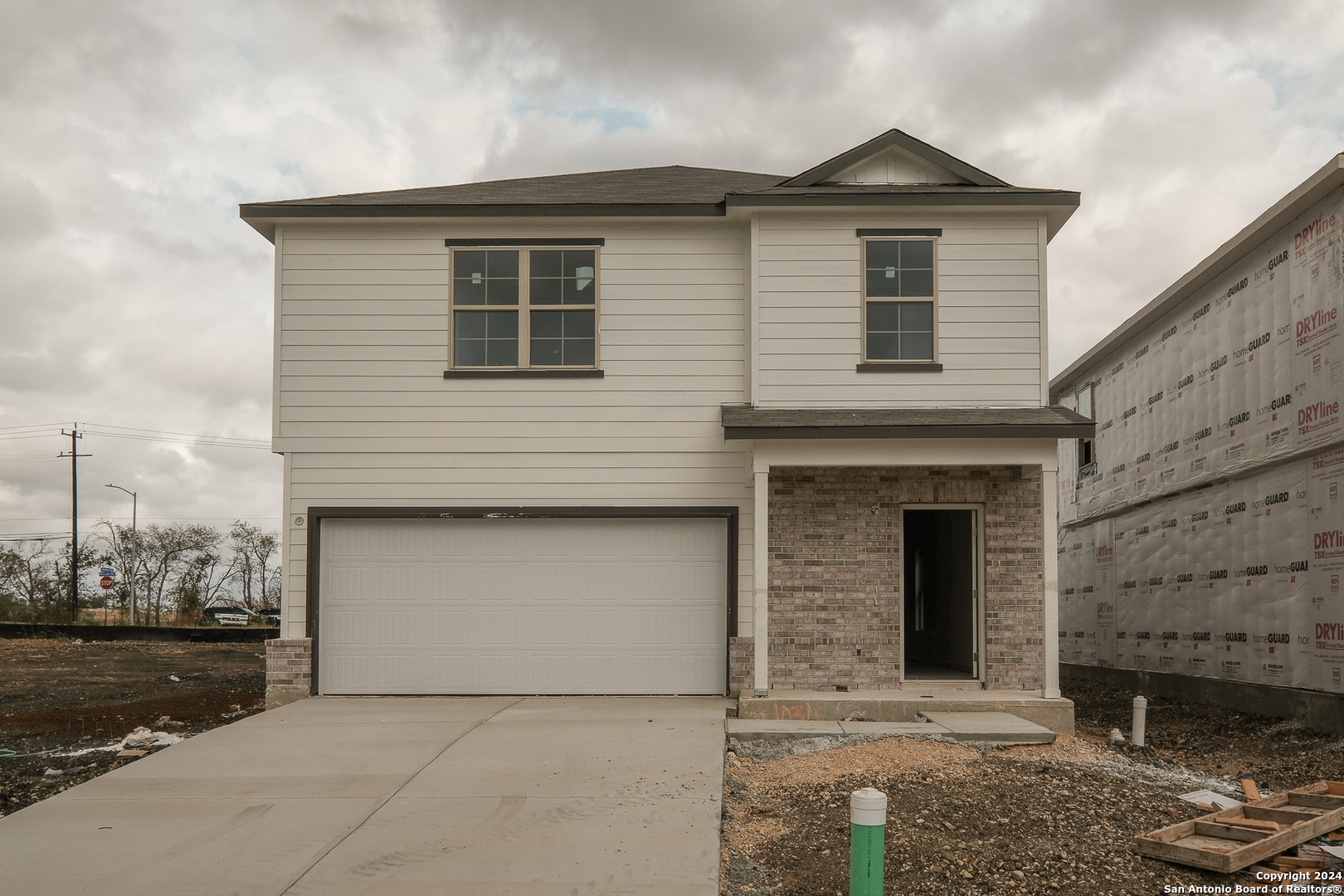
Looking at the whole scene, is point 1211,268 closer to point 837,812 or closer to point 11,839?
point 837,812

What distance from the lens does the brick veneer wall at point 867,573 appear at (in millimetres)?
11391

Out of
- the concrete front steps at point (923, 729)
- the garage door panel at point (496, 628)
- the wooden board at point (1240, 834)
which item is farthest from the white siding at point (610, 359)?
the wooden board at point (1240, 834)

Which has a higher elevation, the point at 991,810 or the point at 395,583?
the point at 395,583

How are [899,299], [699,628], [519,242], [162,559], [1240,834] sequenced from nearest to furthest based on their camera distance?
[1240,834]
[899,299]
[699,628]
[519,242]
[162,559]

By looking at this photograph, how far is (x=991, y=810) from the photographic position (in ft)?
22.9

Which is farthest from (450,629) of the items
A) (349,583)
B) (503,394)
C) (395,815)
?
(395,815)

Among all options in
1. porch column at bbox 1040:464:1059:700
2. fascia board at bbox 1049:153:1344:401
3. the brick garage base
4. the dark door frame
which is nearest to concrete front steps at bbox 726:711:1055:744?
porch column at bbox 1040:464:1059:700

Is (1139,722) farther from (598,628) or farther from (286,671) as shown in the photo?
(286,671)

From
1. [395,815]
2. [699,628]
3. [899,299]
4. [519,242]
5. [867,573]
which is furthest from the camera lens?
[519,242]

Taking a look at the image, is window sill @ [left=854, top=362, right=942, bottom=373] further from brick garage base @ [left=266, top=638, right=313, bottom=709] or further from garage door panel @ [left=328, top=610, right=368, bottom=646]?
brick garage base @ [left=266, top=638, right=313, bottom=709]

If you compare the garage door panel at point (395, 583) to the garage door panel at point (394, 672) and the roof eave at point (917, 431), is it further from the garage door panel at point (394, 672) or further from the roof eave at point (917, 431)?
the roof eave at point (917, 431)

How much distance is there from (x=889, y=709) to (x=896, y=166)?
6.11m

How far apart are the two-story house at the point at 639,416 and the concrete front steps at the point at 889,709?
807 mm

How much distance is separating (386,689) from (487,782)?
4.66m
